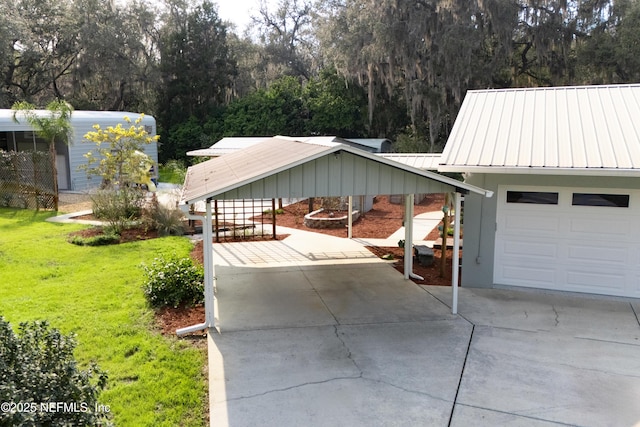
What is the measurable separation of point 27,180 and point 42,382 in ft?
46.2

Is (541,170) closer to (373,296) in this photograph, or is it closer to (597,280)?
(597,280)

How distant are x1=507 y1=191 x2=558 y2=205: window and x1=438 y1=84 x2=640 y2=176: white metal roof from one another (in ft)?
2.29

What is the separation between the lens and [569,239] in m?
8.06

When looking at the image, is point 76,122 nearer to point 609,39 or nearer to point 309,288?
point 309,288

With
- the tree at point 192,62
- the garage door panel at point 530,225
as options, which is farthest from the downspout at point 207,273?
the tree at point 192,62

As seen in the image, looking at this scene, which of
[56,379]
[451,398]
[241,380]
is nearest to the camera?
[56,379]

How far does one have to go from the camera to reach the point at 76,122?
19594 millimetres

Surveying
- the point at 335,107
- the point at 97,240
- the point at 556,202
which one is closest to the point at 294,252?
the point at 97,240

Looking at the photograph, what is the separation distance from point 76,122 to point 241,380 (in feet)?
58.3

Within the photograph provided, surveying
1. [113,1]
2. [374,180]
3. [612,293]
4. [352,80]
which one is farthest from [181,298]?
[113,1]

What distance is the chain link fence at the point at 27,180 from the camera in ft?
49.1

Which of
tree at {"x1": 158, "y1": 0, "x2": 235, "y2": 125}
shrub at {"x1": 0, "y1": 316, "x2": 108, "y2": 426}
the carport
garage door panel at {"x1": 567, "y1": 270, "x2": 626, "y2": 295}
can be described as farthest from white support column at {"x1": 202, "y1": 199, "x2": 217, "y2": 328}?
tree at {"x1": 158, "y1": 0, "x2": 235, "y2": 125}

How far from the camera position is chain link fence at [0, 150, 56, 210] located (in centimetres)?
1495

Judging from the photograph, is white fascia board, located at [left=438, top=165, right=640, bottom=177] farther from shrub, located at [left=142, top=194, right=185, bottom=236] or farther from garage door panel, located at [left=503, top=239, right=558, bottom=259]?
shrub, located at [left=142, top=194, right=185, bottom=236]
